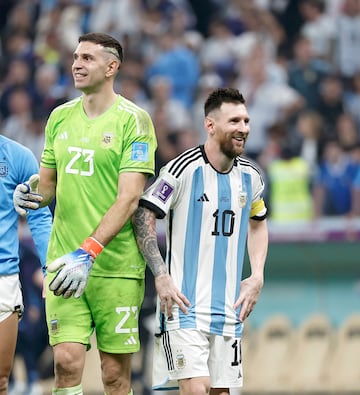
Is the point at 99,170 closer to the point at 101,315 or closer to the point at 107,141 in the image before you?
the point at 107,141

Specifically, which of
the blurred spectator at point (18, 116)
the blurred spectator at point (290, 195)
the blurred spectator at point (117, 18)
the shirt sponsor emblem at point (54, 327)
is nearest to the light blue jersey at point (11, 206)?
the shirt sponsor emblem at point (54, 327)

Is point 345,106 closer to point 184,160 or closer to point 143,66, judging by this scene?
point 143,66

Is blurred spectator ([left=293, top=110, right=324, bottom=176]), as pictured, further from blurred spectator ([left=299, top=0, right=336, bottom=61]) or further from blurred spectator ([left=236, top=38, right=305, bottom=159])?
blurred spectator ([left=299, top=0, right=336, bottom=61])

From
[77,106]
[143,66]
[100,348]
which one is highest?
[143,66]

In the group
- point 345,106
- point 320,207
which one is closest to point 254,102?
point 345,106

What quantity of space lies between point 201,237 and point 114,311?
27.1 inches

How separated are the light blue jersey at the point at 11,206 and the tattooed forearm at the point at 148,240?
28.2 inches

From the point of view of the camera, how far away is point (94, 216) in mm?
7645

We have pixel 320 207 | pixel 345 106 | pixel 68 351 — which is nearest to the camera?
pixel 68 351

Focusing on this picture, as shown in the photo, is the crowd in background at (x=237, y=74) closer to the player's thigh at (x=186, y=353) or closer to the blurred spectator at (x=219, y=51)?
the blurred spectator at (x=219, y=51)

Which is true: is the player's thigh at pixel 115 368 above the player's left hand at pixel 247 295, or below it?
below

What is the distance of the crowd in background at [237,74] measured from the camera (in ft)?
48.2

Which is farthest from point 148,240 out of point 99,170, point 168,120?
point 168,120

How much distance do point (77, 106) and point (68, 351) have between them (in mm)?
1497
